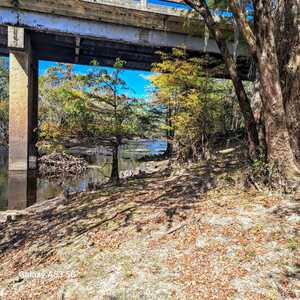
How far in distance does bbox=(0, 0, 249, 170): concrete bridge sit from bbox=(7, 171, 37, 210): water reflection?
49 centimetres

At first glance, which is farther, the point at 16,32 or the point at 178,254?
the point at 16,32

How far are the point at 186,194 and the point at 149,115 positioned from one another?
3.09 m

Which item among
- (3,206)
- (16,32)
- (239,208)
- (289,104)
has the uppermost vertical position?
(16,32)

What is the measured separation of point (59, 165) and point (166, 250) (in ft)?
37.0

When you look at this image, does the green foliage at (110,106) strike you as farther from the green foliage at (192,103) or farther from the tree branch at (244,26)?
the tree branch at (244,26)

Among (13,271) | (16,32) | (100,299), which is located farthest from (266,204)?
(16,32)

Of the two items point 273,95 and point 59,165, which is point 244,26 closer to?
point 273,95

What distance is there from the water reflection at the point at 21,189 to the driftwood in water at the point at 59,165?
0.64 m

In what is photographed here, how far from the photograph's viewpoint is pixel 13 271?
3.19 meters

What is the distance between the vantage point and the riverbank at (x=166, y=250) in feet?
7.47

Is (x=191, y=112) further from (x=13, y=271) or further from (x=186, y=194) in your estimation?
(x=13, y=271)

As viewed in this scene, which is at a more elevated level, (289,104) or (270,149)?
(289,104)

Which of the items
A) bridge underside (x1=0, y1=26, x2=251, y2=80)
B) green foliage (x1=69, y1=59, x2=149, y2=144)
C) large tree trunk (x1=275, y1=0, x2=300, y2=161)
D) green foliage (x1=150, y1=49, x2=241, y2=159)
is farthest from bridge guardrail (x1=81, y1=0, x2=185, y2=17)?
large tree trunk (x1=275, y1=0, x2=300, y2=161)

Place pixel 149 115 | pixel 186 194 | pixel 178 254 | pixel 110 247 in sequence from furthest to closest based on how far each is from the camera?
pixel 149 115 < pixel 186 194 < pixel 110 247 < pixel 178 254
